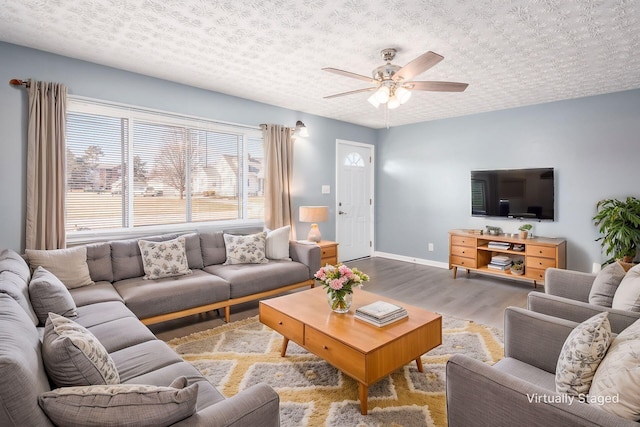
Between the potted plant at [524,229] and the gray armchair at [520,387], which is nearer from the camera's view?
the gray armchair at [520,387]

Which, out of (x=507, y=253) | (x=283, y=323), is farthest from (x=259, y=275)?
(x=507, y=253)

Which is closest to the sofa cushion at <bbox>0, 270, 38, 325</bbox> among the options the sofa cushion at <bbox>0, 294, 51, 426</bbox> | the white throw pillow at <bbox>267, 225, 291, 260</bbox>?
the sofa cushion at <bbox>0, 294, 51, 426</bbox>

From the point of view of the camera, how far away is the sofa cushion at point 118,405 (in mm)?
995

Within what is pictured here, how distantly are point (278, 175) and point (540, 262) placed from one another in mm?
3625

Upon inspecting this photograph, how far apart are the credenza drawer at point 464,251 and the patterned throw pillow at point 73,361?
4.63 meters

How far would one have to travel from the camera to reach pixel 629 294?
1812 millimetres

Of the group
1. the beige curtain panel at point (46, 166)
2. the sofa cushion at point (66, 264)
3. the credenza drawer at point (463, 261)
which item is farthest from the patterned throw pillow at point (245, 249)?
the credenza drawer at point (463, 261)

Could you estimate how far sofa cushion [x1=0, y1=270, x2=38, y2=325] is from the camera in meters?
1.82

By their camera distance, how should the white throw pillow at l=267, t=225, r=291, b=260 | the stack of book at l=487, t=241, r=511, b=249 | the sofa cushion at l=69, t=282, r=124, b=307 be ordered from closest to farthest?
the sofa cushion at l=69, t=282, r=124, b=307 < the white throw pillow at l=267, t=225, r=291, b=260 < the stack of book at l=487, t=241, r=511, b=249

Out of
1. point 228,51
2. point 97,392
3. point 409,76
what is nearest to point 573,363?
point 97,392

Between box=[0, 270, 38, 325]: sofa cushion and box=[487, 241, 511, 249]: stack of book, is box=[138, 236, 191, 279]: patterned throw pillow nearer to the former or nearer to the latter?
box=[0, 270, 38, 325]: sofa cushion

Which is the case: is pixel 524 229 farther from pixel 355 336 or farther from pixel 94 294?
pixel 94 294

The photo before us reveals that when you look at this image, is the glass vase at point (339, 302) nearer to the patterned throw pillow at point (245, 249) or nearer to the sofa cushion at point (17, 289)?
the patterned throw pillow at point (245, 249)

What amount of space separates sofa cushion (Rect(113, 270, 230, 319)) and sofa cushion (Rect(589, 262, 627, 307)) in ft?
9.52
